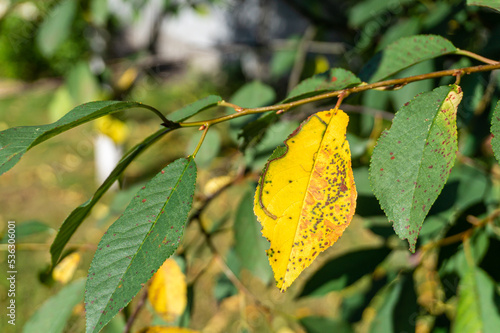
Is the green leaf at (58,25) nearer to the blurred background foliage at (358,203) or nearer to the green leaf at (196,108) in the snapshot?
the blurred background foliage at (358,203)

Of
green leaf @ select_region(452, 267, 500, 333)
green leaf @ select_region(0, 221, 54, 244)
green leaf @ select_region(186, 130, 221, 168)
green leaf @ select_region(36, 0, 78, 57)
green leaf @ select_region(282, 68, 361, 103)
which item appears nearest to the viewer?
green leaf @ select_region(282, 68, 361, 103)

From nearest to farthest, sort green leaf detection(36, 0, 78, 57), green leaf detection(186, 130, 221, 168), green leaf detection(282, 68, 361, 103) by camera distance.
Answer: green leaf detection(282, 68, 361, 103) → green leaf detection(186, 130, 221, 168) → green leaf detection(36, 0, 78, 57)

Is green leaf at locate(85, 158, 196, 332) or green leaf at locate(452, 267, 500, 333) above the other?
green leaf at locate(85, 158, 196, 332)

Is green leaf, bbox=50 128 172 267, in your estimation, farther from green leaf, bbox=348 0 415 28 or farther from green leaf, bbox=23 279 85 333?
green leaf, bbox=348 0 415 28

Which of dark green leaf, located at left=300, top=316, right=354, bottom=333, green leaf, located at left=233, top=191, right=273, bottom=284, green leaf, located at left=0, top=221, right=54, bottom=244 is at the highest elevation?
green leaf, located at left=0, top=221, right=54, bottom=244

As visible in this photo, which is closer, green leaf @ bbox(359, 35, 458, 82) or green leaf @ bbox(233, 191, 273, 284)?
green leaf @ bbox(359, 35, 458, 82)

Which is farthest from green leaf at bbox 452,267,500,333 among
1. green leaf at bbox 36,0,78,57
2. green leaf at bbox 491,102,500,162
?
green leaf at bbox 36,0,78,57
